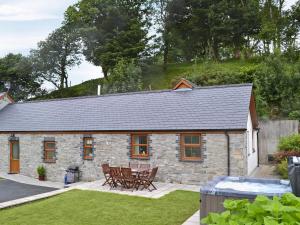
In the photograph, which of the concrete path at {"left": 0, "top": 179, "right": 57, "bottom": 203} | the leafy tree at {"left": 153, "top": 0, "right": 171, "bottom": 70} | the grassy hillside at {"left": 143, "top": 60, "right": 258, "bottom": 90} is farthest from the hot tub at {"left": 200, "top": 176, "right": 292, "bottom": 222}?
the leafy tree at {"left": 153, "top": 0, "right": 171, "bottom": 70}

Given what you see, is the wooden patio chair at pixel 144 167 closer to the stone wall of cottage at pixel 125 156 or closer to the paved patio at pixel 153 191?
the stone wall of cottage at pixel 125 156

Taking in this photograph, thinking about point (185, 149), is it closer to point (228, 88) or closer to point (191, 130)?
point (191, 130)

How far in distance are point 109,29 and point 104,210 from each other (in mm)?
35492

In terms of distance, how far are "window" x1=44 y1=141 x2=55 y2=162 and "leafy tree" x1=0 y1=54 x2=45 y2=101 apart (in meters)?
26.0

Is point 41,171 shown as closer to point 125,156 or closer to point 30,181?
Answer: point 30,181

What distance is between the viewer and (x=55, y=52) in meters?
43.6

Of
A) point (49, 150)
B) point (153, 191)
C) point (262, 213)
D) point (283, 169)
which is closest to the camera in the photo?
point (262, 213)

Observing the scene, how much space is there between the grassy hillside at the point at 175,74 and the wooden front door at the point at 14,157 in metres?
17.0

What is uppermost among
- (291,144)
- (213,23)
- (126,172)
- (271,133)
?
(213,23)

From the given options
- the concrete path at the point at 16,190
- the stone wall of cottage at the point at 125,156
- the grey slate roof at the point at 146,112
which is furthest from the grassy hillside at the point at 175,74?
the concrete path at the point at 16,190

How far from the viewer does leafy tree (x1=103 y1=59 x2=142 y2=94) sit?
113ft

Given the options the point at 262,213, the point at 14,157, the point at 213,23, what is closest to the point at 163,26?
the point at 213,23

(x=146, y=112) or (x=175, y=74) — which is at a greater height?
(x=175, y=74)

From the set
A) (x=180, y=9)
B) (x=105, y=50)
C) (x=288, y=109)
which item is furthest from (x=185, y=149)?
(x=180, y=9)
